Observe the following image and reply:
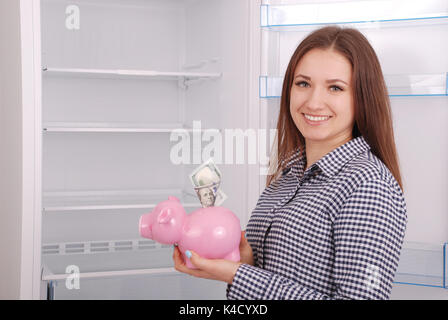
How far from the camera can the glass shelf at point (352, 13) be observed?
1670 millimetres

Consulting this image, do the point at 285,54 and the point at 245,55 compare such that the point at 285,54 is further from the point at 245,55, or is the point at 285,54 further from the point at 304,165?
the point at 304,165

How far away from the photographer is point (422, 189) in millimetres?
1762

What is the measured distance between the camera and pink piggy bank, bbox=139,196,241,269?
123 centimetres

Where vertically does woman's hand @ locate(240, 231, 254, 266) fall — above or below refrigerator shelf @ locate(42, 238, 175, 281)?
above

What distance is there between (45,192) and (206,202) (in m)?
1.50

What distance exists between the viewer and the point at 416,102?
5.78 ft

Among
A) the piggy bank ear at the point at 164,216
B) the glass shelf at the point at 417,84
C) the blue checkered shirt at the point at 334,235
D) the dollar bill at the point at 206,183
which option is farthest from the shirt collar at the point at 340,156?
the glass shelf at the point at 417,84

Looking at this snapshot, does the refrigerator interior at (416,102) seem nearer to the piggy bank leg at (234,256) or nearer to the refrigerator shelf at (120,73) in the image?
the refrigerator shelf at (120,73)

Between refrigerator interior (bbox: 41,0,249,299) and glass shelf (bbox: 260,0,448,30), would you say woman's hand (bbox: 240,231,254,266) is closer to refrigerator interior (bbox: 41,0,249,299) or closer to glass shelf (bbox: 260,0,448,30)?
glass shelf (bbox: 260,0,448,30)

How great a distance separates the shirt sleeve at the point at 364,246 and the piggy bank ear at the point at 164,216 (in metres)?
0.26

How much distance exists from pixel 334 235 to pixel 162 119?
1760mm

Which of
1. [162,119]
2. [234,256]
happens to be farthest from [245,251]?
[162,119]

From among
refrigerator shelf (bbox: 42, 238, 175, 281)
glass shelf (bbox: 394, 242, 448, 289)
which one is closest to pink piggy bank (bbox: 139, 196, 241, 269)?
glass shelf (bbox: 394, 242, 448, 289)
